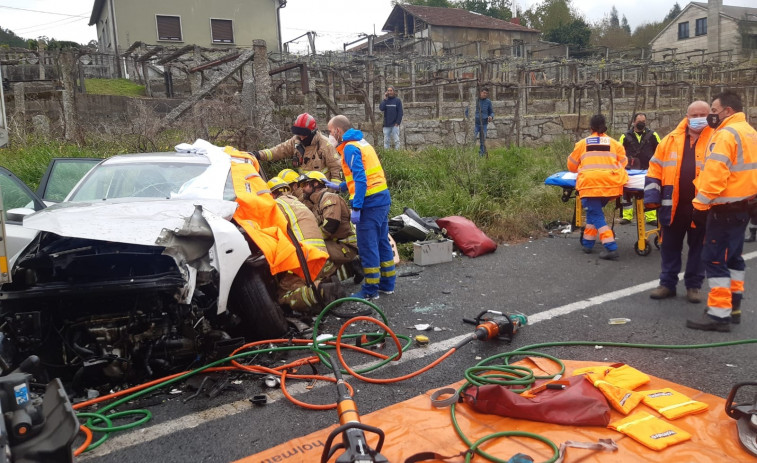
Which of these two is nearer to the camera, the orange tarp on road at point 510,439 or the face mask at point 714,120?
the orange tarp on road at point 510,439

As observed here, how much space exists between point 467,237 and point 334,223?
2647 millimetres

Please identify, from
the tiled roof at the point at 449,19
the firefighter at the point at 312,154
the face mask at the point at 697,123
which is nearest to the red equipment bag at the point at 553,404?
the face mask at the point at 697,123

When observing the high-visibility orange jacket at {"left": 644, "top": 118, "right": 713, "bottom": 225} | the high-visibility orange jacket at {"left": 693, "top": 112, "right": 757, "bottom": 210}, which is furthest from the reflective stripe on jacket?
the high-visibility orange jacket at {"left": 693, "top": 112, "right": 757, "bottom": 210}

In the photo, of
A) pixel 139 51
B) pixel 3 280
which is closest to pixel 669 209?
pixel 3 280

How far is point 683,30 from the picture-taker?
182ft

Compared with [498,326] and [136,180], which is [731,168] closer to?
[498,326]

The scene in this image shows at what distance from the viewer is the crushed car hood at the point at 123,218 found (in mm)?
3484

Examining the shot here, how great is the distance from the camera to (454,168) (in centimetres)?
1023

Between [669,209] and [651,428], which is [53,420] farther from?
[669,209]

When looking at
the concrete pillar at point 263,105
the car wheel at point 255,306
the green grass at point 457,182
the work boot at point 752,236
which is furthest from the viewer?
the concrete pillar at point 263,105

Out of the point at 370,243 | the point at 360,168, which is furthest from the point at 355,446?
the point at 360,168

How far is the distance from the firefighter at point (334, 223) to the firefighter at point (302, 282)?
36 centimetres

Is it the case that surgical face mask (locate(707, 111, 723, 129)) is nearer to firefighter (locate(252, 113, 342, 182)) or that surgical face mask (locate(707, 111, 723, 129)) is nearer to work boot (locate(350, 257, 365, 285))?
work boot (locate(350, 257, 365, 285))

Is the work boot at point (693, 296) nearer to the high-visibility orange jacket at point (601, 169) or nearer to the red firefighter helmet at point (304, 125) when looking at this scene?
the high-visibility orange jacket at point (601, 169)
